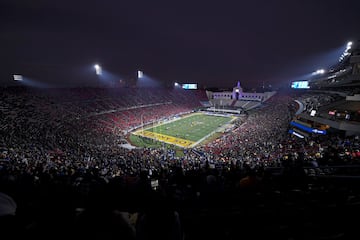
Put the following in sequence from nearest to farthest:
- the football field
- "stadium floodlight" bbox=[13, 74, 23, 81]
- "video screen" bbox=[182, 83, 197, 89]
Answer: the football field < "stadium floodlight" bbox=[13, 74, 23, 81] < "video screen" bbox=[182, 83, 197, 89]

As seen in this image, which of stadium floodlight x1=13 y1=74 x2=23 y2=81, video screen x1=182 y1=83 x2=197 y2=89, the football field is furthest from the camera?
video screen x1=182 y1=83 x2=197 y2=89

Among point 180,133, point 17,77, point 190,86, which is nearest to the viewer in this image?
point 180,133

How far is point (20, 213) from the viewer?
2.33m

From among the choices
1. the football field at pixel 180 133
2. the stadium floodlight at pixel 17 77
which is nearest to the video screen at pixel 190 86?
the football field at pixel 180 133

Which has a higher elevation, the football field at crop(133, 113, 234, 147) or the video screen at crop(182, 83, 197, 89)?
the video screen at crop(182, 83, 197, 89)

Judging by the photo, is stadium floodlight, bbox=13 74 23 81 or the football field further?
stadium floodlight, bbox=13 74 23 81

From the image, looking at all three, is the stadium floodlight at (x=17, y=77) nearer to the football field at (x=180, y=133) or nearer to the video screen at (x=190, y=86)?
the football field at (x=180, y=133)

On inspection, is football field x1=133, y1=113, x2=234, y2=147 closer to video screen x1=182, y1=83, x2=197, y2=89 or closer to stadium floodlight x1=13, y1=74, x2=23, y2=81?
stadium floodlight x1=13, y1=74, x2=23, y2=81

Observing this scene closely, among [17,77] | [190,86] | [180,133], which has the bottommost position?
[180,133]

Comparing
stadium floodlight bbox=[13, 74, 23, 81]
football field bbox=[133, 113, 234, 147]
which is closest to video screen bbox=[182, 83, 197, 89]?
football field bbox=[133, 113, 234, 147]

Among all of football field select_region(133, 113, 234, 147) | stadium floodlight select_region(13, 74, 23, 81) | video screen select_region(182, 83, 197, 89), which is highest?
video screen select_region(182, 83, 197, 89)

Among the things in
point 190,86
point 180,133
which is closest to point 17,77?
point 180,133

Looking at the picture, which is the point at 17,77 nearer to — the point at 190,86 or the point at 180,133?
the point at 180,133

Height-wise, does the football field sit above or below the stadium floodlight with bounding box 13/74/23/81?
below
